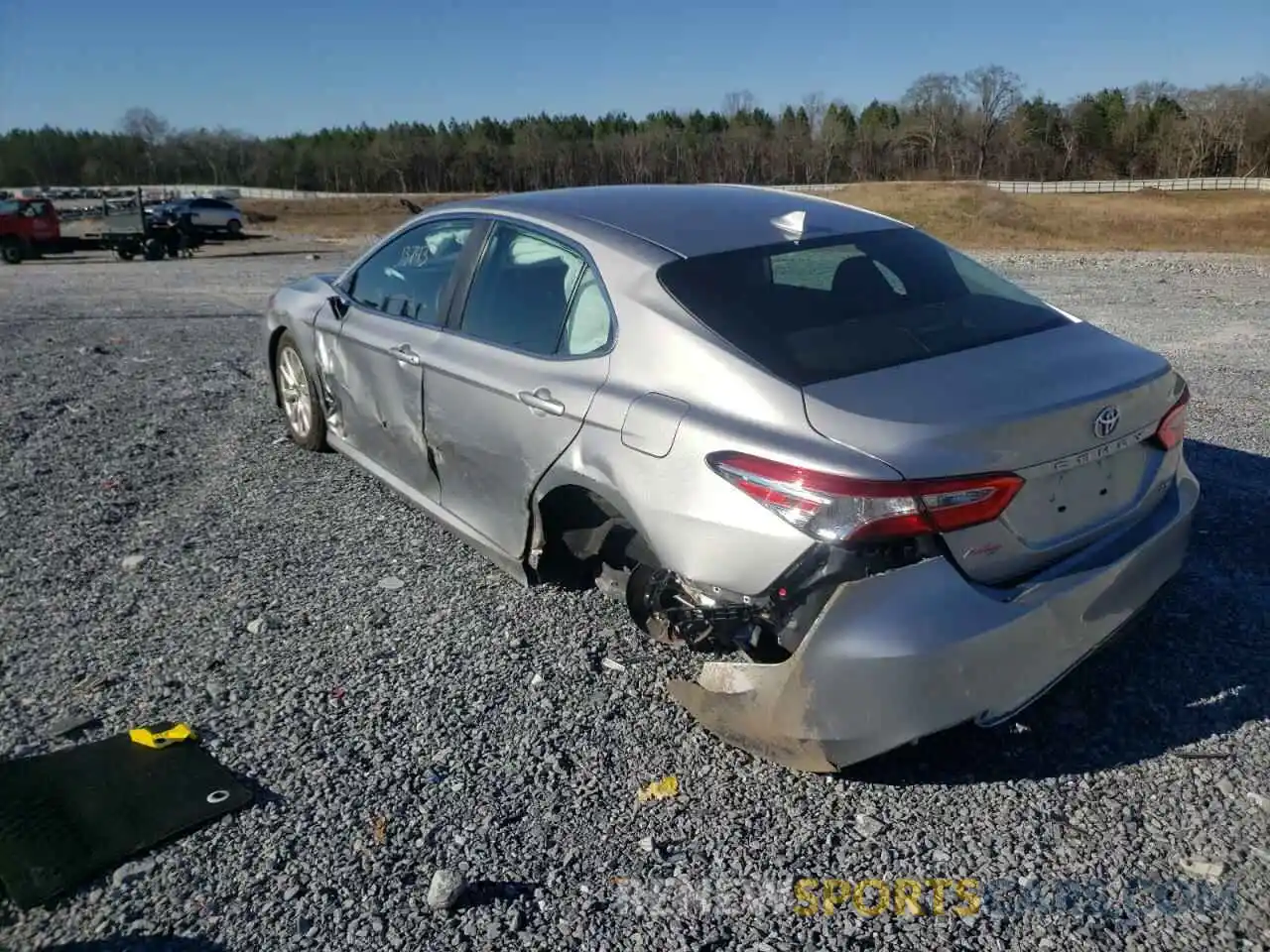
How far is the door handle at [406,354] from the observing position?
4582mm

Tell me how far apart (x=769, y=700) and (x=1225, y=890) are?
124 centimetres

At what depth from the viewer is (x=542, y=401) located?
3758 mm

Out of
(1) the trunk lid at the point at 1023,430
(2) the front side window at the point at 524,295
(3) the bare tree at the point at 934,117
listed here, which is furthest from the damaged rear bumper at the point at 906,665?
(3) the bare tree at the point at 934,117

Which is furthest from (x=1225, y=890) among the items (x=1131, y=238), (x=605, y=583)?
(x=1131, y=238)

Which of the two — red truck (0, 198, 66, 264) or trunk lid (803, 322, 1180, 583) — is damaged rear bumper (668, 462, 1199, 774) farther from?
red truck (0, 198, 66, 264)

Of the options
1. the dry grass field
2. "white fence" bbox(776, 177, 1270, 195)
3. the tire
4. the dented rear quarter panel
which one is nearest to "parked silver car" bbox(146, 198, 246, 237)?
the dry grass field

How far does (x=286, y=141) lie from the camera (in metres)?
118

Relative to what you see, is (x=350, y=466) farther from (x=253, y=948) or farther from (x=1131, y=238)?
(x=1131, y=238)

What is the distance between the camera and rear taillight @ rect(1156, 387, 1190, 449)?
3.43 meters

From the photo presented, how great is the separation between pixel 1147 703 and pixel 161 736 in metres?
3.30

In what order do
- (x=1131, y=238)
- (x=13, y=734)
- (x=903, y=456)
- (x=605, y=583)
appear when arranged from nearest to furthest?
(x=903, y=456), (x=13, y=734), (x=605, y=583), (x=1131, y=238)

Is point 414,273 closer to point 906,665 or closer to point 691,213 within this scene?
point 691,213

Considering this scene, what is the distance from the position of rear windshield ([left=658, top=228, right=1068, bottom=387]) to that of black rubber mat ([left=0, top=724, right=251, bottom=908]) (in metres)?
2.13

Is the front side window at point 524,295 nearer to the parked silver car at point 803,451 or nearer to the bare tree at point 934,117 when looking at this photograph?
the parked silver car at point 803,451
